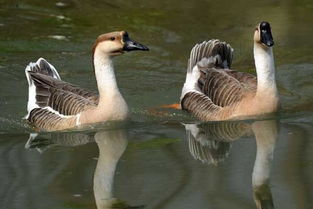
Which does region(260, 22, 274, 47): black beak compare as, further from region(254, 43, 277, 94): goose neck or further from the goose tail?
the goose tail

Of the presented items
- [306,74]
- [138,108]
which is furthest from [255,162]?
[306,74]

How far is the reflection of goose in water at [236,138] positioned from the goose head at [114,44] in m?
1.24

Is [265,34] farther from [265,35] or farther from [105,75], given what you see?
[105,75]

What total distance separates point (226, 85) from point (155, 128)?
1432 millimetres

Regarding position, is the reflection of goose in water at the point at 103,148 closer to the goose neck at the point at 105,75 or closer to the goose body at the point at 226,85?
the goose neck at the point at 105,75

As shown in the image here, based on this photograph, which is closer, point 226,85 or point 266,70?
point 266,70

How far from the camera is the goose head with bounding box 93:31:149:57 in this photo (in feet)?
39.3

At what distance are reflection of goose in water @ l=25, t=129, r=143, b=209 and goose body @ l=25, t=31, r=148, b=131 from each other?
14.1 inches

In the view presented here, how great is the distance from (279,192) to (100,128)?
3857mm

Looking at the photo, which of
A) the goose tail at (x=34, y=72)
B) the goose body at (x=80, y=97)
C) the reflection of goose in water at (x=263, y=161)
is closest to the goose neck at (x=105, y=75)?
the goose body at (x=80, y=97)

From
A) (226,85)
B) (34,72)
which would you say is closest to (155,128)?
(226,85)

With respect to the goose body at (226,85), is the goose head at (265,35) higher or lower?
higher

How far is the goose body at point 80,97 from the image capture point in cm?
1209

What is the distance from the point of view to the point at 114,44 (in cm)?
1208
